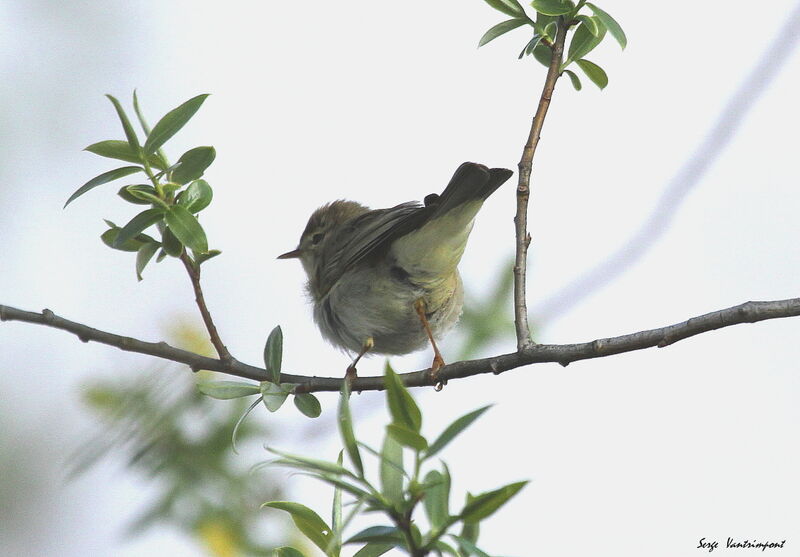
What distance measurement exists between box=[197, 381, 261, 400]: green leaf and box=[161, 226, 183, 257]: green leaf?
494mm

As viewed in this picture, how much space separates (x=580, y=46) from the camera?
3332 millimetres

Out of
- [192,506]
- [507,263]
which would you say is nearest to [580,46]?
[507,263]

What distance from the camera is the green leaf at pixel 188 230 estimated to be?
289 cm

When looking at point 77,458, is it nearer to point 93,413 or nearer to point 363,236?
point 93,413

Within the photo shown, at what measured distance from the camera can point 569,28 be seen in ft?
11.0

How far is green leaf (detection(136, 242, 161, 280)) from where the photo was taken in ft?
10.1

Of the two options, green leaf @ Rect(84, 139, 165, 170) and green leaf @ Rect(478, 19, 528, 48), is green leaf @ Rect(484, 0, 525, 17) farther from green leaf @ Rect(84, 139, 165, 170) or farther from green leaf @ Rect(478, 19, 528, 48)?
green leaf @ Rect(84, 139, 165, 170)

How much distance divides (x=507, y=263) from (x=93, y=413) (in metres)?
1.87

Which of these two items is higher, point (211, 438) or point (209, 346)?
point (209, 346)

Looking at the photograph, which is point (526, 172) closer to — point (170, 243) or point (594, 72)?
point (594, 72)

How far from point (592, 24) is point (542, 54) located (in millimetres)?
372

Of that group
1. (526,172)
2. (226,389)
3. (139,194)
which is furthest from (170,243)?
(526,172)

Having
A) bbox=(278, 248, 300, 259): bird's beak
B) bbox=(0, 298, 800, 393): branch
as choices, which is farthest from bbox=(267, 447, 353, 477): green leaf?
bbox=(278, 248, 300, 259): bird's beak

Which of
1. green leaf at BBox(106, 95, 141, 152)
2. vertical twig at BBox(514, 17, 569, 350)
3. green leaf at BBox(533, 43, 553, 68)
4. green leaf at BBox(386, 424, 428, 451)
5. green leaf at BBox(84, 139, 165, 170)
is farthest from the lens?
green leaf at BBox(533, 43, 553, 68)
